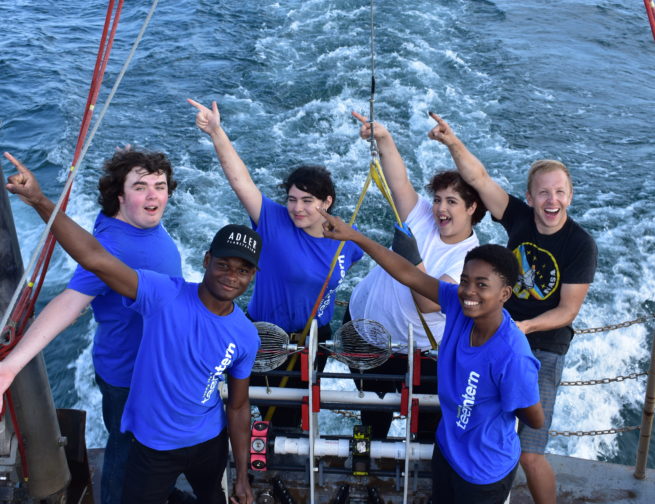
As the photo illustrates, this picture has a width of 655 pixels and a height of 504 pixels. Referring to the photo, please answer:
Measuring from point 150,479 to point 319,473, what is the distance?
32.5 inches

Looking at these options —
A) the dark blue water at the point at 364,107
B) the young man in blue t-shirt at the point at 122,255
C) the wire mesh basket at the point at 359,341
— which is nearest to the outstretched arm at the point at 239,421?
the young man in blue t-shirt at the point at 122,255

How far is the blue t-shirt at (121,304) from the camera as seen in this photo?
257 cm

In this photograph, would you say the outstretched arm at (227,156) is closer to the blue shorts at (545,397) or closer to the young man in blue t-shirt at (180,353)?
the young man in blue t-shirt at (180,353)

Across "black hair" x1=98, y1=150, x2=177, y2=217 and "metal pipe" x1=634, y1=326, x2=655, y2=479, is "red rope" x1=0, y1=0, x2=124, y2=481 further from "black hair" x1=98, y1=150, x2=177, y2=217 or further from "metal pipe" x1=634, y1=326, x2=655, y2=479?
"metal pipe" x1=634, y1=326, x2=655, y2=479

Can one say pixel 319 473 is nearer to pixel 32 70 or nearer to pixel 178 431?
pixel 178 431

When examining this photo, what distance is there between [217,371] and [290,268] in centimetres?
83

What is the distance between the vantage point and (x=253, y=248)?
228 centimetres

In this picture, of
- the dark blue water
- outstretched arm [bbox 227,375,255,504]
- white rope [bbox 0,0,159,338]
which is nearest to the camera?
white rope [bbox 0,0,159,338]

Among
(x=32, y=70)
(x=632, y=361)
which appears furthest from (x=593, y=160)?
(x=32, y=70)

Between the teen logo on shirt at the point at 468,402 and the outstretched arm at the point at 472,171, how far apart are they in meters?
0.99

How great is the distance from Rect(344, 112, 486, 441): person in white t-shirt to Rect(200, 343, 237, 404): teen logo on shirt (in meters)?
0.88

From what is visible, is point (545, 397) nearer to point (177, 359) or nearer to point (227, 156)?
point (177, 359)

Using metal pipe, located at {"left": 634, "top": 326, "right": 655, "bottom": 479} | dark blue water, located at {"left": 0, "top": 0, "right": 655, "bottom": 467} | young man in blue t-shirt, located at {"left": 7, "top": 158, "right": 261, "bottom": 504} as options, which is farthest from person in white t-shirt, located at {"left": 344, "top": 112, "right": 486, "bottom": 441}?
dark blue water, located at {"left": 0, "top": 0, "right": 655, "bottom": 467}

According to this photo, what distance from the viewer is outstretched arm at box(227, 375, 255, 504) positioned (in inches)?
98.6
